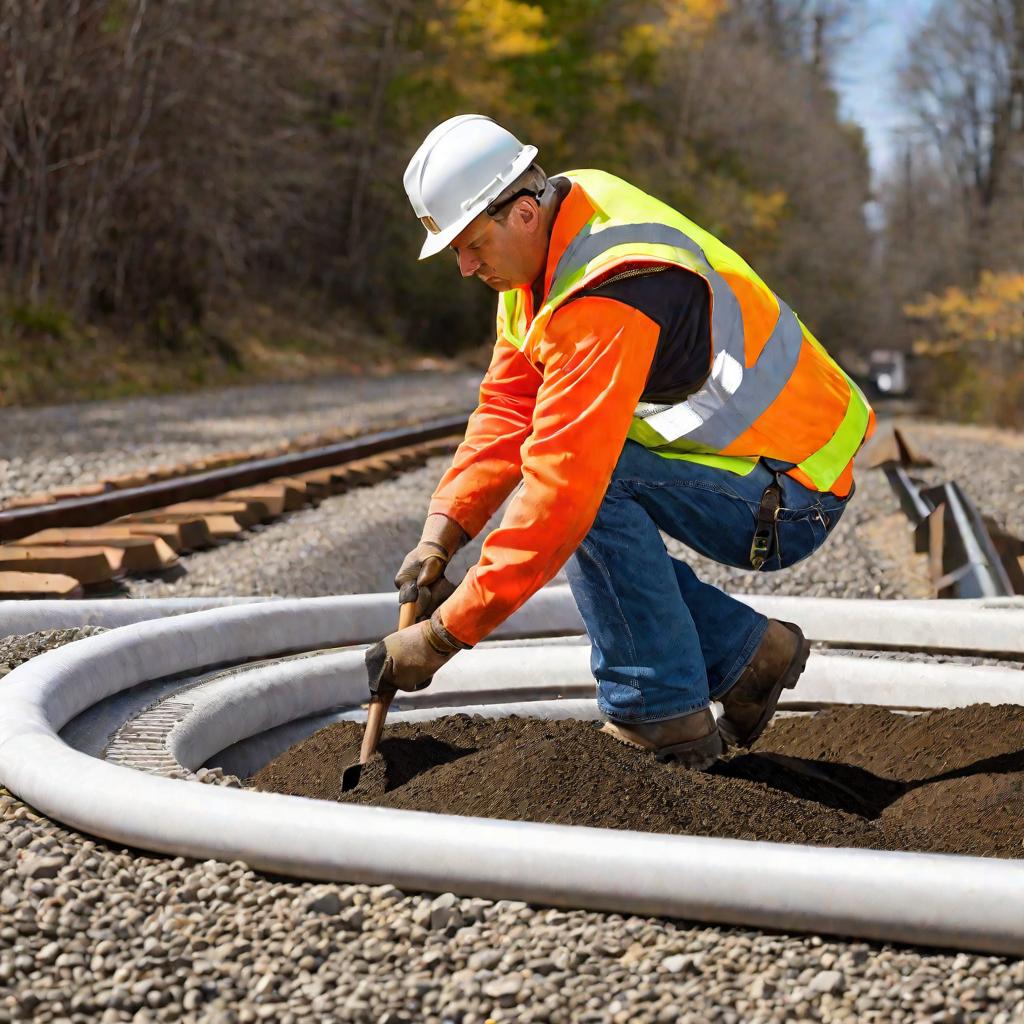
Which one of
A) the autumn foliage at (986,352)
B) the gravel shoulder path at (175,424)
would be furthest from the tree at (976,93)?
the gravel shoulder path at (175,424)

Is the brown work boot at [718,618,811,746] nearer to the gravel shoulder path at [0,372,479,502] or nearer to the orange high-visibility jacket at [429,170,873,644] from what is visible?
the orange high-visibility jacket at [429,170,873,644]

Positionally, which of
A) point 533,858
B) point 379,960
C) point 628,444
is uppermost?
point 628,444

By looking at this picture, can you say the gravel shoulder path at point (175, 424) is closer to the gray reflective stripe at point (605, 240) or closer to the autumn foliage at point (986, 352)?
the gray reflective stripe at point (605, 240)

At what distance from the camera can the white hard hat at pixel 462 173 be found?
114 inches

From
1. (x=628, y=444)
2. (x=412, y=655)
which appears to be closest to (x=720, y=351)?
(x=628, y=444)

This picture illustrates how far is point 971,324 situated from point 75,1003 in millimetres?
26371

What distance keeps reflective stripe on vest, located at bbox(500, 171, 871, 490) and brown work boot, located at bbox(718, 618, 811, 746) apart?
1.33 ft

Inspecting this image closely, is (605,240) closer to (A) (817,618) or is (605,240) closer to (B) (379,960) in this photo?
(B) (379,960)

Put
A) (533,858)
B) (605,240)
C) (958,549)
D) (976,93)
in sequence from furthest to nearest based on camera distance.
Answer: (976,93) < (958,549) < (605,240) < (533,858)

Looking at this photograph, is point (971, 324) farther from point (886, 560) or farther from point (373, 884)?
point (373, 884)

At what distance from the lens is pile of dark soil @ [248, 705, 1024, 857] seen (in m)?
2.83

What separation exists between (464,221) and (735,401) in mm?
771

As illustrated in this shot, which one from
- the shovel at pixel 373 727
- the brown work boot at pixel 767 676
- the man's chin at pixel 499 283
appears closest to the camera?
the man's chin at pixel 499 283

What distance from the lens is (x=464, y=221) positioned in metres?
2.88
